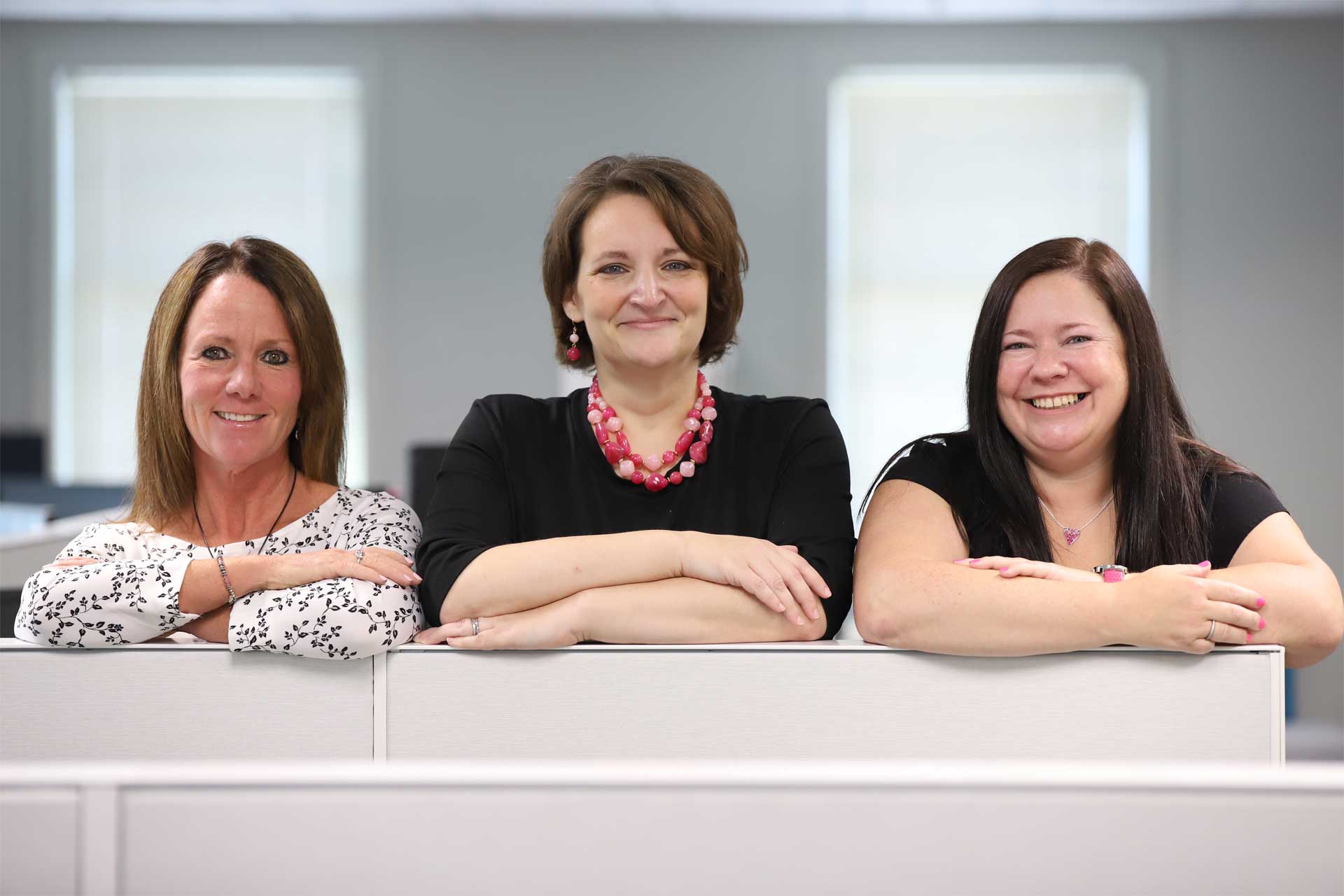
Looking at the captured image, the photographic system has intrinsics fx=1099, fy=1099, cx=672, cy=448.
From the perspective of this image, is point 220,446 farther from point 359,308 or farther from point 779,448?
point 359,308

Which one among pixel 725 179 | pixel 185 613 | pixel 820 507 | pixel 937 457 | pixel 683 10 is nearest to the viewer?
pixel 185 613

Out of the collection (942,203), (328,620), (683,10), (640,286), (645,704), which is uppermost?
(683,10)

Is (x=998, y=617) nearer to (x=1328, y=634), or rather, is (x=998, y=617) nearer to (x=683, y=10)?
(x=1328, y=634)

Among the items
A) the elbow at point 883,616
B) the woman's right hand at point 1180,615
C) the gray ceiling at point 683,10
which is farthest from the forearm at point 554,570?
the gray ceiling at point 683,10

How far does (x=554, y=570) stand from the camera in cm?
140

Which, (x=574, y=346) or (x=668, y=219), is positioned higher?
(x=668, y=219)

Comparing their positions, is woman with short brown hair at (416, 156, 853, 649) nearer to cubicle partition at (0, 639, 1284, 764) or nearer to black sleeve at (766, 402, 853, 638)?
black sleeve at (766, 402, 853, 638)

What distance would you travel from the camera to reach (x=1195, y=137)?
17.5 feet

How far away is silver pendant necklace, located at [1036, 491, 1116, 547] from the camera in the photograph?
1654 millimetres

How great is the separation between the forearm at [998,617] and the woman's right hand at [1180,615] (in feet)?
0.07

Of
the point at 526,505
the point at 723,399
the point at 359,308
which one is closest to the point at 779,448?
the point at 723,399

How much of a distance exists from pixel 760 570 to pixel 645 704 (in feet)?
0.76

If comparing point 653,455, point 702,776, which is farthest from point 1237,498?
point 702,776

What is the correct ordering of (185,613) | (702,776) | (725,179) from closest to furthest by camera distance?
(702,776) → (185,613) → (725,179)
